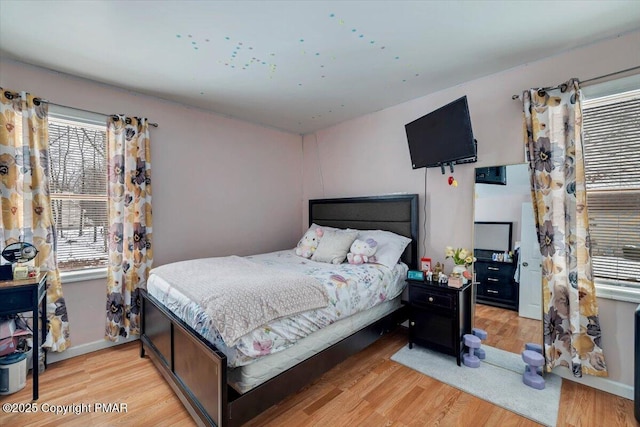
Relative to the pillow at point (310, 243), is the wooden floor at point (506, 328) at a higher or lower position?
lower

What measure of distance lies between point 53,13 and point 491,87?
3416 mm

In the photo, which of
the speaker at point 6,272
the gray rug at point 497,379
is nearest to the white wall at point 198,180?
the speaker at point 6,272

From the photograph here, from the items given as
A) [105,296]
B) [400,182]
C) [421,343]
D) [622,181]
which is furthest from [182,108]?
[622,181]

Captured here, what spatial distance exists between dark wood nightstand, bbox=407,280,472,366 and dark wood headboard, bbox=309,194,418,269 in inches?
19.7

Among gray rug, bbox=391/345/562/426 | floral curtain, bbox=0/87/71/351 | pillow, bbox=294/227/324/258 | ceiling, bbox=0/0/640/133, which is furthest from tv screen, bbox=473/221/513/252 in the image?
floral curtain, bbox=0/87/71/351

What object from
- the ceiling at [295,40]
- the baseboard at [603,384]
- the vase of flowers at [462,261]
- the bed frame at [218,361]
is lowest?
the baseboard at [603,384]

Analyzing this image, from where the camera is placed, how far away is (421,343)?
2662 mm

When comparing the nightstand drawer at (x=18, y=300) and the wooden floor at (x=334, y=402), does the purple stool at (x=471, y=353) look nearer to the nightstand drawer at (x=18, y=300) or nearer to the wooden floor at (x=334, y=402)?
the wooden floor at (x=334, y=402)

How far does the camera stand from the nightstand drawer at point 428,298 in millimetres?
A: 2473

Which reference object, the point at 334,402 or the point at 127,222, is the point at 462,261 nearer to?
the point at 334,402

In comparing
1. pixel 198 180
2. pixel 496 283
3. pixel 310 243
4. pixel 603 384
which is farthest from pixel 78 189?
pixel 603 384

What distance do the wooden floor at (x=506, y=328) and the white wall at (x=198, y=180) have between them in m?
2.73

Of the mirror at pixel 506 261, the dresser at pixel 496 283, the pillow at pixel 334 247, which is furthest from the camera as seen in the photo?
the pillow at pixel 334 247

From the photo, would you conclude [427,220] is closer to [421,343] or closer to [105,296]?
[421,343]
